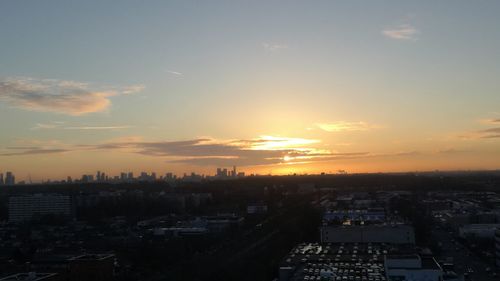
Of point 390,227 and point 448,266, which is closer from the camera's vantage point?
point 448,266

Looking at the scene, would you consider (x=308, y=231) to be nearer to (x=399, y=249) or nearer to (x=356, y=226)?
(x=356, y=226)

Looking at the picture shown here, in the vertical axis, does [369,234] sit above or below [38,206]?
below

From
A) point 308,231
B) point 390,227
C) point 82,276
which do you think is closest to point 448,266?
point 390,227

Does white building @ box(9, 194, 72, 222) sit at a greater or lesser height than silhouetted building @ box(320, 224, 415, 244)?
greater

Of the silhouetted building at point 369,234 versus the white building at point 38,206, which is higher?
the white building at point 38,206

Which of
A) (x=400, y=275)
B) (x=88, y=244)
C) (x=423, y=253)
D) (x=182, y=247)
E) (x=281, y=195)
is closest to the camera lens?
(x=400, y=275)

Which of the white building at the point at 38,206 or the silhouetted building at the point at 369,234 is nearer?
the silhouetted building at the point at 369,234

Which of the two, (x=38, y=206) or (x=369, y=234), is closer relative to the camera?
(x=369, y=234)

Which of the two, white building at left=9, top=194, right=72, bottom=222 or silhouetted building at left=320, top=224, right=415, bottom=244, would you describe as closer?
silhouetted building at left=320, top=224, right=415, bottom=244
